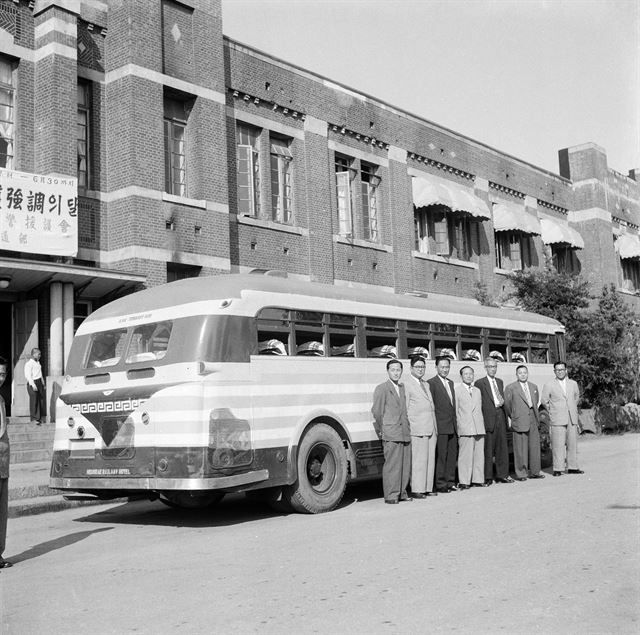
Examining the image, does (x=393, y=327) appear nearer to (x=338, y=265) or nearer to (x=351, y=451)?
(x=351, y=451)

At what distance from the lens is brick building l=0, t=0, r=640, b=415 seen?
17391mm

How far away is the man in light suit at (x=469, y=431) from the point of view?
12188 mm

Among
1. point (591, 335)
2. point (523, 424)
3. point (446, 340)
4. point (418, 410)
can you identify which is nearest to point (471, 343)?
point (446, 340)

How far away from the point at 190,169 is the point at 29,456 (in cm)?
809

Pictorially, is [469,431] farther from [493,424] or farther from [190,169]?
[190,169]

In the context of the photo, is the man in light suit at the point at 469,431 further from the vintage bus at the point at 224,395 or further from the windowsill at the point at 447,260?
the windowsill at the point at 447,260

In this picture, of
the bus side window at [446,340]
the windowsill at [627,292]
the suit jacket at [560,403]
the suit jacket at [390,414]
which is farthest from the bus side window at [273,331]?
the windowsill at [627,292]

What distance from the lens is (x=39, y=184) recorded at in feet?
54.6

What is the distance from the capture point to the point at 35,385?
1656 cm

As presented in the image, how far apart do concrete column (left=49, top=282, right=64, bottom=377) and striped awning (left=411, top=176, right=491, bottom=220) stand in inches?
530

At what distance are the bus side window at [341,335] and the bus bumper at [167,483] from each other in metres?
2.22

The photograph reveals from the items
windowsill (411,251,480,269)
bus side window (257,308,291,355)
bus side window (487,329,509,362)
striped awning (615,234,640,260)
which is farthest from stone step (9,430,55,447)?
striped awning (615,234,640,260)

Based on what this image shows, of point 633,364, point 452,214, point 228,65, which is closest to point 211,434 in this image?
point 228,65

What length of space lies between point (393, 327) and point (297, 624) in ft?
24.3
